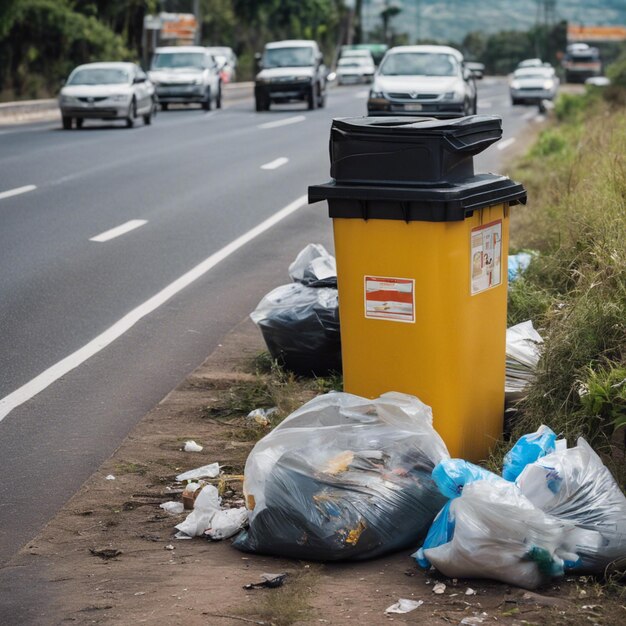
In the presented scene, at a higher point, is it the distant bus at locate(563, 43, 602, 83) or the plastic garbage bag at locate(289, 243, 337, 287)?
the plastic garbage bag at locate(289, 243, 337, 287)

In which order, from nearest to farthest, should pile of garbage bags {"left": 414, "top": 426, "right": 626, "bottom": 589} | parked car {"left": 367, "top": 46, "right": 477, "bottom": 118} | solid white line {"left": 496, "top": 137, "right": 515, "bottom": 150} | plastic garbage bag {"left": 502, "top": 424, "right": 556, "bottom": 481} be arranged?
pile of garbage bags {"left": 414, "top": 426, "right": 626, "bottom": 589}, plastic garbage bag {"left": 502, "top": 424, "right": 556, "bottom": 481}, solid white line {"left": 496, "top": 137, "right": 515, "bottom": 150}, parked car {"left": 367, "top": 46, "right": 477, "bottom": 118}

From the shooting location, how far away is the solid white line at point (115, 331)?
22.5ft

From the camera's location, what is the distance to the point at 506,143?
23.9 meters

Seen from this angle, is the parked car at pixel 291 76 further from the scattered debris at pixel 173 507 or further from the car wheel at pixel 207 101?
the scattered debris at pixel 173 507

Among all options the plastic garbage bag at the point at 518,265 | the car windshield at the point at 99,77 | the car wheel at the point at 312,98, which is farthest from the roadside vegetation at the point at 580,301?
the car wheel at the point at 312,98

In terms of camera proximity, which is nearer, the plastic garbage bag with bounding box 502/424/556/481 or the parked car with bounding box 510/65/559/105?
the plastic garbage bag with bounding box 502/424/556/481

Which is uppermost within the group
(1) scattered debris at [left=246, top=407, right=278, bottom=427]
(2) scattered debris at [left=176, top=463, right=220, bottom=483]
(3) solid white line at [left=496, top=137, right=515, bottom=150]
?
(2) scattered debris at [left=176, top=463, right=220, bottom=483]

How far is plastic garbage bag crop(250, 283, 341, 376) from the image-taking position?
6.58m

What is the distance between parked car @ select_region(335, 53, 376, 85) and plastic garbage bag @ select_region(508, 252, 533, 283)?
5783cm

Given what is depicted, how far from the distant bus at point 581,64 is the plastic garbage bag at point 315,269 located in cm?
6835

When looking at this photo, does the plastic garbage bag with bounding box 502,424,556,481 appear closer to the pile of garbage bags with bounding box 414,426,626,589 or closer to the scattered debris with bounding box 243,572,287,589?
the pile of garbage bags with bounding box 414,426,626,589

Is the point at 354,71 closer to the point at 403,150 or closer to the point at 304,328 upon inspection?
the point at 304,328

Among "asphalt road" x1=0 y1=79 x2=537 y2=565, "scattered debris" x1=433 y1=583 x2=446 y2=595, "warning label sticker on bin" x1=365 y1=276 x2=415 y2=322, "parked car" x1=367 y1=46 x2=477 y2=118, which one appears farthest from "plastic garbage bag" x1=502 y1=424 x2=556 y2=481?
"parked car" x1=367 y1=46 x2=477 y2=118

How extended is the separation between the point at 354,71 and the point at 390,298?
61.5m
